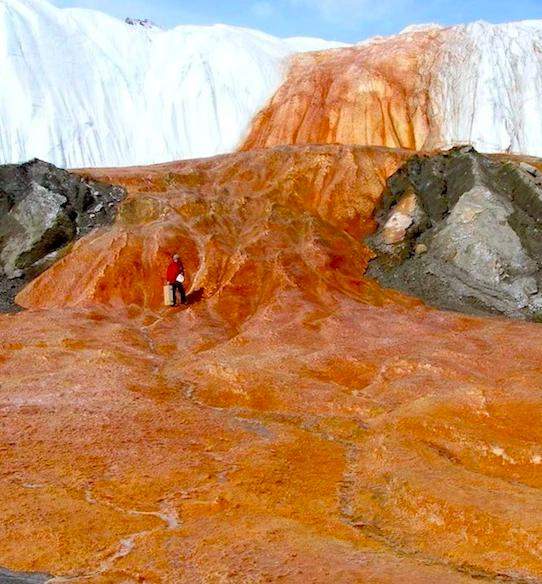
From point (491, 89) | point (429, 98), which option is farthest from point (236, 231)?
point (491, 89)

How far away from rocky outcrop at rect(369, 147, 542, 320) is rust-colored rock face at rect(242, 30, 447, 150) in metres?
11.4

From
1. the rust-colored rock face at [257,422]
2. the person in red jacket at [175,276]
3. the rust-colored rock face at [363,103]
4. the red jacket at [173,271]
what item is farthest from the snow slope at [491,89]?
the red jacket at [173,271]

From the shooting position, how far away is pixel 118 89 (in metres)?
61.1

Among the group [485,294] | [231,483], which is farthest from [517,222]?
[231,483]

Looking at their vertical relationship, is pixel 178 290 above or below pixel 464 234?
below

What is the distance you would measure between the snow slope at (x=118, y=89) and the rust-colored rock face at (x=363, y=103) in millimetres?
4061

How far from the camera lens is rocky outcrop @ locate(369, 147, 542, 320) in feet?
99.7

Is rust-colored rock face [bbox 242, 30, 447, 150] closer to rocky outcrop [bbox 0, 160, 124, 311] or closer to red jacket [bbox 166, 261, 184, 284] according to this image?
rocky outcrop [bbox 0, 160, 124, 311]

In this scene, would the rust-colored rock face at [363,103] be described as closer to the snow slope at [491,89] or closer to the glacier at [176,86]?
the glacier at [176,86]

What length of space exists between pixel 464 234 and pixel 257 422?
19.9 m

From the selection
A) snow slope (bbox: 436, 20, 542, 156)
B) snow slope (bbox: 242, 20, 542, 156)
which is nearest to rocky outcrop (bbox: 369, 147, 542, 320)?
snow slope (bbox: 242, 20, 542, 156)

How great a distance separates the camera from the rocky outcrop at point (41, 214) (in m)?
33.4

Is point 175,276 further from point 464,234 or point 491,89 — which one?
point 491,89

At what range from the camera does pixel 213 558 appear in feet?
31.0
